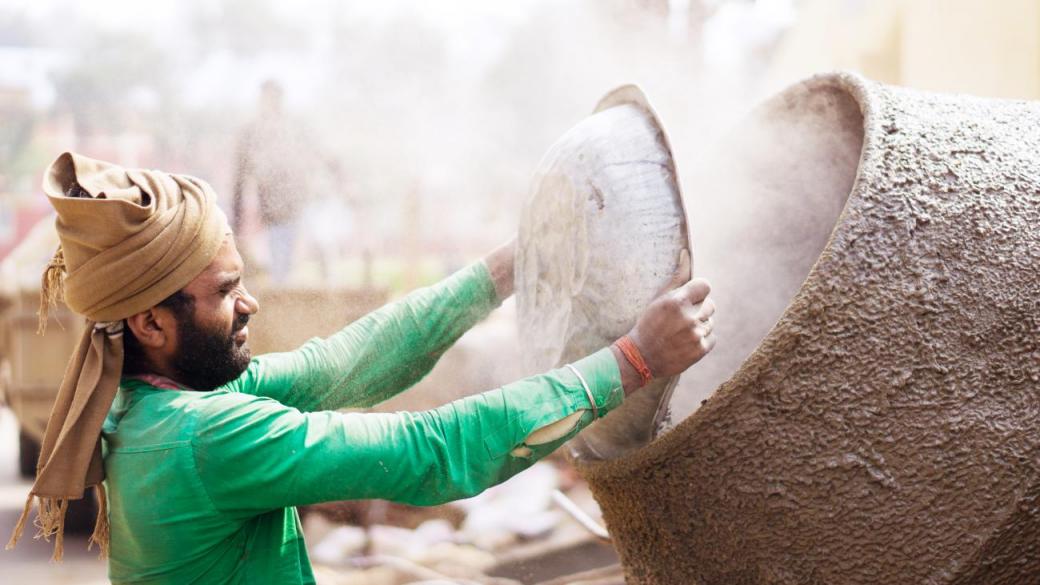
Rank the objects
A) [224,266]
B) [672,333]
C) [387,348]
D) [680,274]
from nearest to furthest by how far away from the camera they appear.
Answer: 1. [672,333]
2. [680,274]
3. [224,266]
4. [387,348]

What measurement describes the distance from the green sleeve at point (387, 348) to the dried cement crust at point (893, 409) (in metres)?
0.74

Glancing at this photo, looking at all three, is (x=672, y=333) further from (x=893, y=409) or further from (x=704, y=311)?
(x=893, y=409)

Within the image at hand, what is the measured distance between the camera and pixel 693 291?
1766 millimetres

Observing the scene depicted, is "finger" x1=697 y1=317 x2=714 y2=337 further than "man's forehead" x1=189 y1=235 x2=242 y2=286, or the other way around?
"man's forehead" x1=189 y1=235 x2=242 y2=286

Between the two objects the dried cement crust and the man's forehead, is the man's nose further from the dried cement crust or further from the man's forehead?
the dried cement crust

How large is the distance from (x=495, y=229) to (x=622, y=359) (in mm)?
7739

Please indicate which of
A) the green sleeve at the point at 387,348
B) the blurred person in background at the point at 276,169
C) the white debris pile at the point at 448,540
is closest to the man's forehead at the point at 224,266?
the green sleeve at the point at 387,348

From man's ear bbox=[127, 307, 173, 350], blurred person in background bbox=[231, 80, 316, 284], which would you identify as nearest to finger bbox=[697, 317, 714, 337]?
man's ear bbox=[127, 307, 173, 350]

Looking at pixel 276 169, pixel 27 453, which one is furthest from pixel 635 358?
pixel 27 453

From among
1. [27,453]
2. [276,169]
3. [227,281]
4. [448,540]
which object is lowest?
[448,540]

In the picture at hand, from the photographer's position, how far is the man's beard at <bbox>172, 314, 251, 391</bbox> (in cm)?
195

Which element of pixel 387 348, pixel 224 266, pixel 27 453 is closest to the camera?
pixel 224 266

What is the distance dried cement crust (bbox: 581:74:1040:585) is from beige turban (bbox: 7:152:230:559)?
1010mm

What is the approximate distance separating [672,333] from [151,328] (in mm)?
1035
